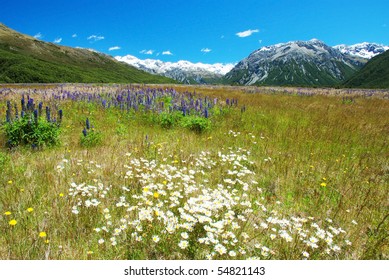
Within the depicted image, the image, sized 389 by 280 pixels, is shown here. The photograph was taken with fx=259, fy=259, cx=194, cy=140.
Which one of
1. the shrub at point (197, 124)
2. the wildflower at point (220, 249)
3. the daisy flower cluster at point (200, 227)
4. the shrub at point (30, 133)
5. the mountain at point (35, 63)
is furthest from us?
the mountain at point (35, 63)

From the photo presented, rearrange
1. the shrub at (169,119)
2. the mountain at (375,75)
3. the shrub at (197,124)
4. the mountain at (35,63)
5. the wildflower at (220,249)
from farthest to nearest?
the mountain at (375,75) → the mountain at (35,63) → the shrub at (169,119) → the shrub at (197,124) → the wildflower at (220,249)

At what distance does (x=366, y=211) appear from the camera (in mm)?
4047

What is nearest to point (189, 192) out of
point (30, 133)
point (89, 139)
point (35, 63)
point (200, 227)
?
point (200, 227)

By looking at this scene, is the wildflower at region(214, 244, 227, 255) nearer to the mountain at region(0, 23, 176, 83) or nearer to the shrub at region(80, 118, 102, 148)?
the shrub at region(80, 118, 102, 148)

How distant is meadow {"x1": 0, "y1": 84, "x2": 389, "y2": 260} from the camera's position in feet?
9.63

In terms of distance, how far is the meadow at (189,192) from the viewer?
2.94m

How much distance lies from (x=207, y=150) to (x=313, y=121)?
5904mm

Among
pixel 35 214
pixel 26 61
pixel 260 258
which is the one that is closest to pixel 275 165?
pixel 260 258

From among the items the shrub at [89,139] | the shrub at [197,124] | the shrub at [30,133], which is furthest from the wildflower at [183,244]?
the shrub at [197,124]

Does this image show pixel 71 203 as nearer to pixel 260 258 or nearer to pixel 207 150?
pixel 260 258

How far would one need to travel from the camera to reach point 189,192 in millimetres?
4043

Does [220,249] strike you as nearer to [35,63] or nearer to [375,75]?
[35,63]

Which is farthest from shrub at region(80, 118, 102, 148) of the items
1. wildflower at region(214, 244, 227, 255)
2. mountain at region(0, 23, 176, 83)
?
mountain at region(0, 23, 176, 83)

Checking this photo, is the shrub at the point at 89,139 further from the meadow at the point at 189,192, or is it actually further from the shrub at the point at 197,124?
the shrub at the point at 197,124
